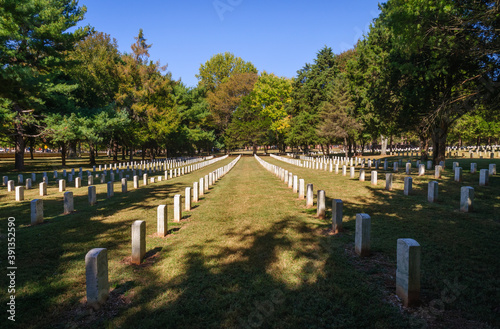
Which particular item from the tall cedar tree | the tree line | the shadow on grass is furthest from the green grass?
the tall cedar tree

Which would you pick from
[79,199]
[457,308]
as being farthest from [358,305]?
[79,199]

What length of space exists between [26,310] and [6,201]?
10.8 meters

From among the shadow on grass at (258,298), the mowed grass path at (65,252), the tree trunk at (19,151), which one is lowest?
the mowed grass path at (65,252)

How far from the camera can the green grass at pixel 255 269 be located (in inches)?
138

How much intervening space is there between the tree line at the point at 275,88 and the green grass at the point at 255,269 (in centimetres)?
835

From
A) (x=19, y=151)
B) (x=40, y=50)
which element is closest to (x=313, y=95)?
(x=40, y=50)

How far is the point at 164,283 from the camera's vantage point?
4.42 meters

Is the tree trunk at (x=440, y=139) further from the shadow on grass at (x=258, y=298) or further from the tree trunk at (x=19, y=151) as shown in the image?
the tree trunk at (x=19, y=151)

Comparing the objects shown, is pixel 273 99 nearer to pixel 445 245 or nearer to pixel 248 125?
pixel 248 125

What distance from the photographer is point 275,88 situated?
5978cm

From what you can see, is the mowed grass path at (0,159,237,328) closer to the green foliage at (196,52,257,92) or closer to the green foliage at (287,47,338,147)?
the green foliage at (287,47,338,147)

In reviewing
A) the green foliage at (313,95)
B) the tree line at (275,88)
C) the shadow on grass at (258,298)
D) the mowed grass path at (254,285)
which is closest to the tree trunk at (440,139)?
the tree line at (275,88)

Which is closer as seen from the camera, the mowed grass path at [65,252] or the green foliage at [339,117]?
the mowed grass path at [65,252]

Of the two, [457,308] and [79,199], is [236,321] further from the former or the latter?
[79,199]
